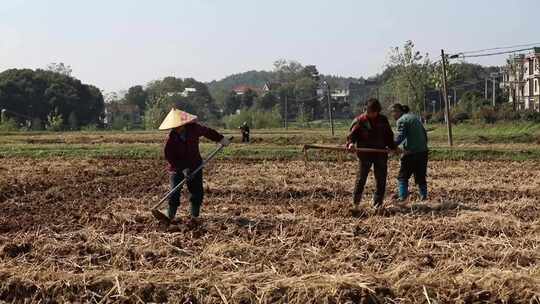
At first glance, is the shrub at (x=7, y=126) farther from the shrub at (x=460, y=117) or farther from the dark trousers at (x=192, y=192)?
the dark trousers at (x=192, y=192)

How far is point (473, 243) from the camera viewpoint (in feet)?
20.5

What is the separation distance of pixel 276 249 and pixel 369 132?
3.33 metres

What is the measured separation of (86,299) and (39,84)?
7983 centimetres

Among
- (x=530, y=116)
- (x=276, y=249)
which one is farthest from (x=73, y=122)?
(x=276, y=249)

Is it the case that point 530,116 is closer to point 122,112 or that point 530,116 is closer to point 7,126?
point 7,126

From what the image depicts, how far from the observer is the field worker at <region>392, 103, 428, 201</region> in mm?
9594

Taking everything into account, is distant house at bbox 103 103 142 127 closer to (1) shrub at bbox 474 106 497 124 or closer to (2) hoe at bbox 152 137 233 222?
(1) shrub at bbox 474 106 497 124

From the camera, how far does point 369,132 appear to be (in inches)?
350

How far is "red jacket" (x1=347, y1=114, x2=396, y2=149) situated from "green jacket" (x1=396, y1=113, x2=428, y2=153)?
2.33 ft

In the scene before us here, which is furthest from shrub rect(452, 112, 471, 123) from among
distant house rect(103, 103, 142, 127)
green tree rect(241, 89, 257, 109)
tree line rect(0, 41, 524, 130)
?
distant house rect(103, 103, 142, 127)

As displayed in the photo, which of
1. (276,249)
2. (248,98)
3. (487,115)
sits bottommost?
(487,115)

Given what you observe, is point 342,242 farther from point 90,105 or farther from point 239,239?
point 90,105

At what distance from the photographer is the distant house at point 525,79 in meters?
66.6

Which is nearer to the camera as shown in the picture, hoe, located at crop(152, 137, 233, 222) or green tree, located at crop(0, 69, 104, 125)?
hoe, located at crop(152, 137, 233, 222)
